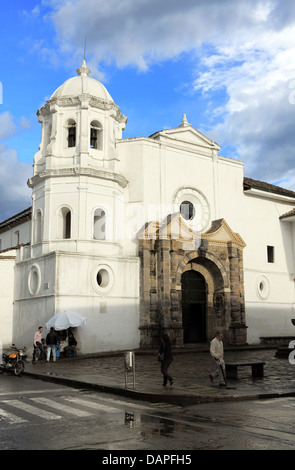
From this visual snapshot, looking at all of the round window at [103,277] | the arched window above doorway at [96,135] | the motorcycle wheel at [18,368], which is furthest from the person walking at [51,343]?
the arched window above doorway at [96,135]

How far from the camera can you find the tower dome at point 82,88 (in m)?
27.6

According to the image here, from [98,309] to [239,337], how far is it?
28.1 ft

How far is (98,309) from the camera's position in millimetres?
24844

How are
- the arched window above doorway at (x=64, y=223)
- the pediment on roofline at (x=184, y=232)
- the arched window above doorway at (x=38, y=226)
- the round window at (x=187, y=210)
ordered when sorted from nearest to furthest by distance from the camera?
the arched window above doorway at (x=64, y=223) → the pediment on roofline at (x=184, y=232) → the arched window above doorway at (x=38, y=226) → the round window at (x=187, y=210)

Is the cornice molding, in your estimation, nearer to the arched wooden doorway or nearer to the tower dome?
the tower dome

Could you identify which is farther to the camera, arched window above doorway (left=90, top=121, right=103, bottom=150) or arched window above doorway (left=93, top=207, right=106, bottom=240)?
arched window above doorway (left=90, top=121, right=103, bottom=150)

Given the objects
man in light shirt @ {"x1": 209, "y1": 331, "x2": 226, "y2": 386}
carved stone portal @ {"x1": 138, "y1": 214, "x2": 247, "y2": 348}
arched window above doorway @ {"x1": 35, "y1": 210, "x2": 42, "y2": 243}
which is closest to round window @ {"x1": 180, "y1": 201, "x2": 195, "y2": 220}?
carved stone portal @ {"x1": 138, "y1": 214, "x2": 247, "y2": 348}

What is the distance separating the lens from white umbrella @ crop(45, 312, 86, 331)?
72.8 feet

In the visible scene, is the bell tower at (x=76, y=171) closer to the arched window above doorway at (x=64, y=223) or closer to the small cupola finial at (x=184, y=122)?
the arched window above doorway at (x=64, y=223)

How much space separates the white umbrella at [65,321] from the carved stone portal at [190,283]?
4101 mm

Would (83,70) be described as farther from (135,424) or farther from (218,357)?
(135,424)

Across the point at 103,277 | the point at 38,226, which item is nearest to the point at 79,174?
the point at 38,226

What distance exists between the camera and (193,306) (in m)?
28.6

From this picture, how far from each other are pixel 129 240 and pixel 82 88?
29.7 feet
